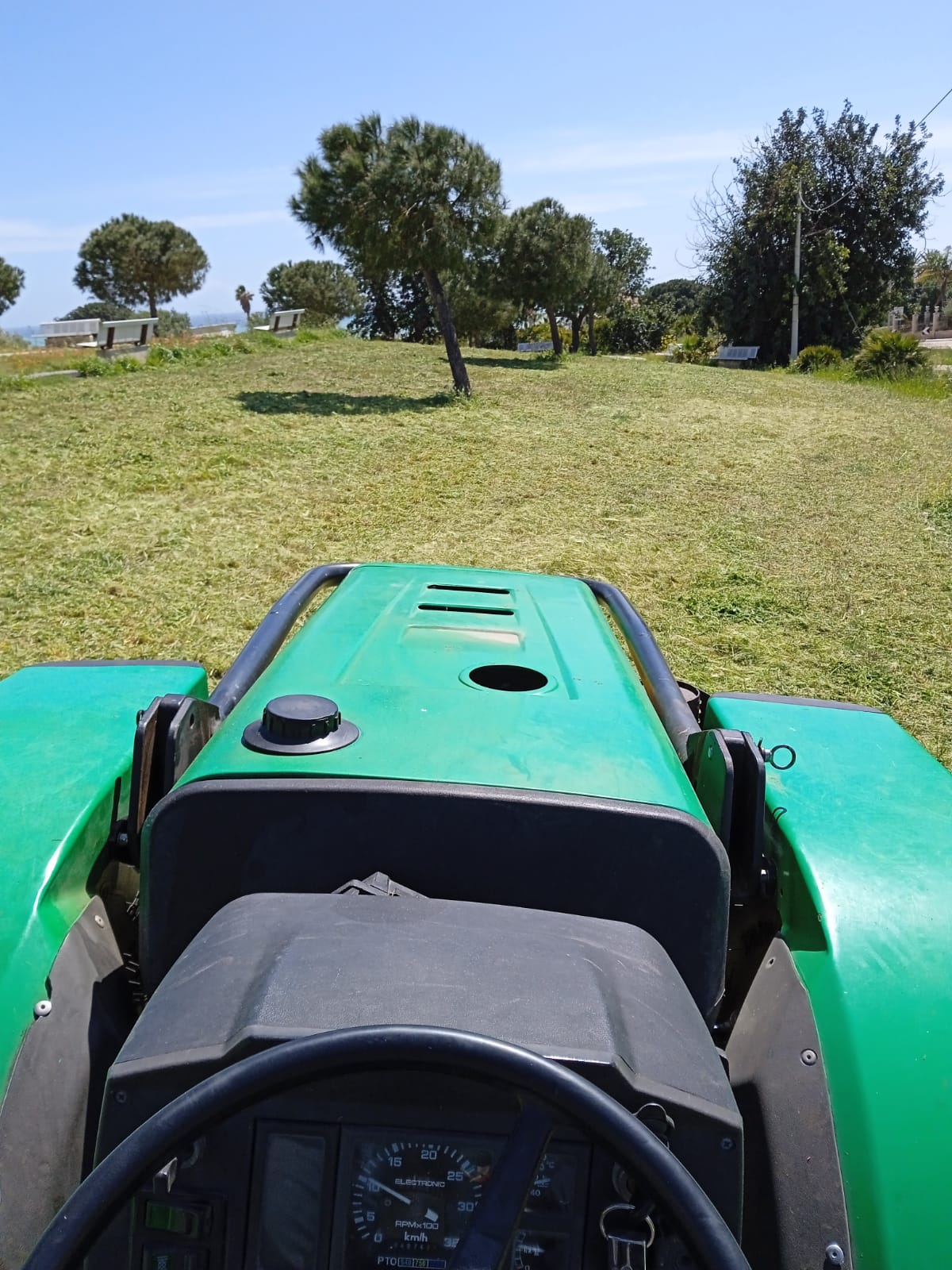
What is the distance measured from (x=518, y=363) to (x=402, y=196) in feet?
26.7

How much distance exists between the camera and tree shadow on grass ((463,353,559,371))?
1909 cm

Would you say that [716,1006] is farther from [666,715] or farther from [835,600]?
[835,600]

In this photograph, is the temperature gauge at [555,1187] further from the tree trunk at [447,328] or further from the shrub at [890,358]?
the shrub at [890,358]

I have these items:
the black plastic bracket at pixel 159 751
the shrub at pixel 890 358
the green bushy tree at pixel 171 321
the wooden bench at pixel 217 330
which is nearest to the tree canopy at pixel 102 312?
the green bushy tree at pixel 171 321

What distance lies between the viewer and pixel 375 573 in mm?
3354

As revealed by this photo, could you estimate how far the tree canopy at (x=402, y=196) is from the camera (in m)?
12.7

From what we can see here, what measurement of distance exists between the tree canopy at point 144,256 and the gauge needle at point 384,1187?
44.1 meters

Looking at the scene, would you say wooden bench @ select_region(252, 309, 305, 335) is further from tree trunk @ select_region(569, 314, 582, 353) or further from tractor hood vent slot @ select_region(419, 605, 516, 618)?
tractor hood vent slot @ select_region(419, 605, 516, 618)

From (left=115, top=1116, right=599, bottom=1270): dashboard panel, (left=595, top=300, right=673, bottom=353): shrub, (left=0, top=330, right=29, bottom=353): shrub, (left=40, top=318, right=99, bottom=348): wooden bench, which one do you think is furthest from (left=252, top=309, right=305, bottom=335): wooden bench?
(left=115, top=1116, right=599, bottom=1270): dashboard panel

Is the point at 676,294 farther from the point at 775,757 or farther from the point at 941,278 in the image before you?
the point at 775,757

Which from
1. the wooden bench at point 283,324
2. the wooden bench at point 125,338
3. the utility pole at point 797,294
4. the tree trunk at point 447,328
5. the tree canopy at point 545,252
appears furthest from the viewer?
the utility pole at point 797,294

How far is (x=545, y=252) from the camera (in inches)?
861

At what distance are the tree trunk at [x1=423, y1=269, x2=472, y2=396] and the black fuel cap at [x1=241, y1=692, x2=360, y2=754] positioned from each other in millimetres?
12101

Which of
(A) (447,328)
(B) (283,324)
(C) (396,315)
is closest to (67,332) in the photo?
(B) (283,324)
